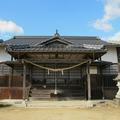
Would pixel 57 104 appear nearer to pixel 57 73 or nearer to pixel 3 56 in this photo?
pixel 57 73

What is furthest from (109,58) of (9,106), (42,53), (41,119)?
(41,119)

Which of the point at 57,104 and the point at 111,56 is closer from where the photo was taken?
the point at 57,104

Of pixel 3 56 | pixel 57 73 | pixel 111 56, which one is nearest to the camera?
pixel 57 73

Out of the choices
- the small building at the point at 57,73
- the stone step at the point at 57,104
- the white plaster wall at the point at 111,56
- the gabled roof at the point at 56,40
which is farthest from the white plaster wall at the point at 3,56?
the white plaster wall at the point at 111,56

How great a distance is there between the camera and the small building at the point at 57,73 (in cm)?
2033

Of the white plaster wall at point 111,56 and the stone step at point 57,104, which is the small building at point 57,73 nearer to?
the white plaster wall at point 111,56

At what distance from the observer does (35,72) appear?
2472 cm

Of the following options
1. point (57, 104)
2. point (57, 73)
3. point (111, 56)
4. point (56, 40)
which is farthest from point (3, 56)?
point (111, 56)

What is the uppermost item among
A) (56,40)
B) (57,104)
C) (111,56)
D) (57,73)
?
(56,40)

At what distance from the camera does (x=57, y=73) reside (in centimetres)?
2464

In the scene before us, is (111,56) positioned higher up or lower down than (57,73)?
higher up

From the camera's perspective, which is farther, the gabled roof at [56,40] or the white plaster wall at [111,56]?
the white plaster wall at [111,56]

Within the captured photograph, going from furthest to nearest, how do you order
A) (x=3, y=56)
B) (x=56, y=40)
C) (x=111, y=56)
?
1. (x=111, y=56)
2. (x=3, y=56)
3. (x=56, y=40)

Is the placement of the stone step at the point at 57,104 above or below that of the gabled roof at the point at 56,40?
below
